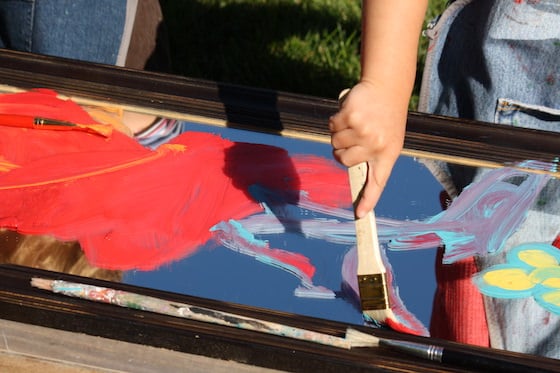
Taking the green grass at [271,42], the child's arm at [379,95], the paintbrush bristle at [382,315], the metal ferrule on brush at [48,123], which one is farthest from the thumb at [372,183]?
the green grass at [271,42]

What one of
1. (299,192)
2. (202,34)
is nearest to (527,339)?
(299,192)

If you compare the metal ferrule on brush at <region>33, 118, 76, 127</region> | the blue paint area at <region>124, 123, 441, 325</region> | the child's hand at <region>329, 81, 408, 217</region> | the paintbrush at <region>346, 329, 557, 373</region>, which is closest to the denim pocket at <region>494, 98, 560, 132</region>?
the blue paint area at <region>124, 123, 441, 325</region>

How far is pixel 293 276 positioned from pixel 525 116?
551mm

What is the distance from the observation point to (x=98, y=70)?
1440 millimetres

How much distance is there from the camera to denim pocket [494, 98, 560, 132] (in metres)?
1.51

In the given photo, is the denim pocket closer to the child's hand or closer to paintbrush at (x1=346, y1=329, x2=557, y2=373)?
the child's hand

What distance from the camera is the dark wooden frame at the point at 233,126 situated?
3.49ft

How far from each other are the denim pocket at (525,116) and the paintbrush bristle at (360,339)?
0.59 m

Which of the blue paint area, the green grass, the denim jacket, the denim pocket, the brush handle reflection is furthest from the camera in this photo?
the green grass

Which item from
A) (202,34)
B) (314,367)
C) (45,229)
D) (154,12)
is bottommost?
(314,367)

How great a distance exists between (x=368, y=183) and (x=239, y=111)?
0.34 meters

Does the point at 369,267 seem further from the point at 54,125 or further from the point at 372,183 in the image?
the point at 54,125

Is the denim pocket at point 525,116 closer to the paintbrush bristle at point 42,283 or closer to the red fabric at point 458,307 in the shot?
the red fabric at point 458,307

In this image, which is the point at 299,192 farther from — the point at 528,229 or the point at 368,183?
the point at 528,229
